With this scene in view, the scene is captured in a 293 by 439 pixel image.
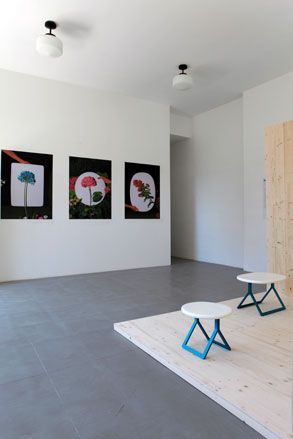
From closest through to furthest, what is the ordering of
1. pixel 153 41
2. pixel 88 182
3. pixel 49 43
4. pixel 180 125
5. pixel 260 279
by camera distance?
pixel 260 279, pixel 49 43, pixel 153 41, pixel 88 182, pixel 180 125

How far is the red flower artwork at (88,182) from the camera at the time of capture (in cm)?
596

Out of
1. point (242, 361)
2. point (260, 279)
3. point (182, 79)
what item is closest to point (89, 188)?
point (182, 79)

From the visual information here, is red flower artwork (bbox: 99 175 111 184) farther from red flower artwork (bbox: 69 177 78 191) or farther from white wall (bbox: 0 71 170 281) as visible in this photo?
red flower artwork (bbox: 69 177 78 191)

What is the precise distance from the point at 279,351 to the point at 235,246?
181 inches

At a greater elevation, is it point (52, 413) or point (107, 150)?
point (107, 150)

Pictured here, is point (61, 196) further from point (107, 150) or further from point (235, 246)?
point (235, 246)

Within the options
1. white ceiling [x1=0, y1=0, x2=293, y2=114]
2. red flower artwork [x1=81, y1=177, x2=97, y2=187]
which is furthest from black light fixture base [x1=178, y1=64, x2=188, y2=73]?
red flower artwork [x1=81, y1=177, x2=97, y2=187]

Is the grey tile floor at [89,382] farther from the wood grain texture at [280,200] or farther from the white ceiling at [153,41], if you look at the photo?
the white ceiling at [153,41]

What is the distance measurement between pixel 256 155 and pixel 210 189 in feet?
5.49

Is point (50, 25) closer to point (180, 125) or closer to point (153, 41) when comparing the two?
point (153, 41)

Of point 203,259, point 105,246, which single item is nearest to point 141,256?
point 105,246

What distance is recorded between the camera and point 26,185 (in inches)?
213

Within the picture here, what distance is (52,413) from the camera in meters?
1.71

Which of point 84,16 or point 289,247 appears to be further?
point 289,247
